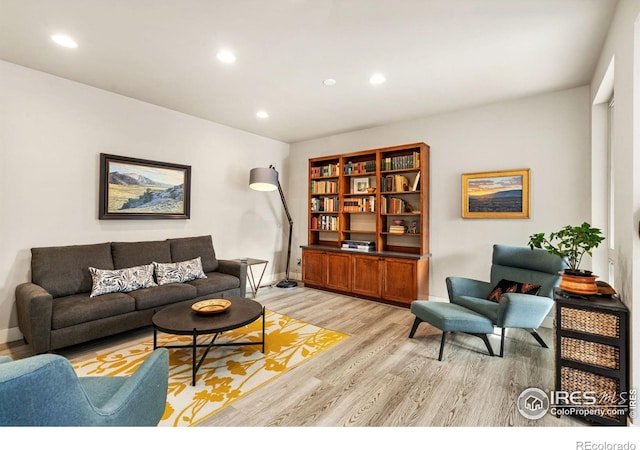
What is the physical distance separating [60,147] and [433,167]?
4.69m

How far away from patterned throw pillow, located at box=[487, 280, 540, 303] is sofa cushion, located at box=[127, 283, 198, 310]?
338 centimetres

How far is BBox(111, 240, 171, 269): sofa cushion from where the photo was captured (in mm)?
Result: 3537

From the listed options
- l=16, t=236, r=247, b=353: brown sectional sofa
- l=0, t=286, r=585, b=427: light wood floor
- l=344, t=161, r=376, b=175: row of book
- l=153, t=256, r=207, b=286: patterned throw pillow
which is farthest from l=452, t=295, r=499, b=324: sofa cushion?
l=153, t=256, r=207, b=286: patterned throw pillow

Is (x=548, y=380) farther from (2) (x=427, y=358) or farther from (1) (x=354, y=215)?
(1) (x=354, y=215)

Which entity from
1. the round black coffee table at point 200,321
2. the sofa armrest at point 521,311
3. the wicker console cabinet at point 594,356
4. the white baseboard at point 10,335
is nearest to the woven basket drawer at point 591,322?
the wicker console cabinet at point 594,356

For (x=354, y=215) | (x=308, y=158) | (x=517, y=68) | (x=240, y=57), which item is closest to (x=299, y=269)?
(x=354, y=215)

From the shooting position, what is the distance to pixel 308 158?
586 cm

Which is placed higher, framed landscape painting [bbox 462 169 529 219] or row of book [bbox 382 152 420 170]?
row of book [bbox 382 152 420 170]

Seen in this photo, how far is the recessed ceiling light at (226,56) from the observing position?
2777 millimetres

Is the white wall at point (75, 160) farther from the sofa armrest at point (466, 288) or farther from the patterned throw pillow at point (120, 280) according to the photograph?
the sofa armrest at point (466, 288)

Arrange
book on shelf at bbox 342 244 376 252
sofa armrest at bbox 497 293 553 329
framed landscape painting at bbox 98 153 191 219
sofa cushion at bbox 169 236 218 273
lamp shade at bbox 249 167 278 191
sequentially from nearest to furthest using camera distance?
sofa armrest at bbox 497 293 553 329
framed landscape painting at bbox 98 153 191 219
sofa cushion at bbox 169 236 218 273
lamp shade at bbox 249 167 278 191
book on shelf at bbox 342 244 376 252

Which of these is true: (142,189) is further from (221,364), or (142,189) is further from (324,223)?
(324,223)

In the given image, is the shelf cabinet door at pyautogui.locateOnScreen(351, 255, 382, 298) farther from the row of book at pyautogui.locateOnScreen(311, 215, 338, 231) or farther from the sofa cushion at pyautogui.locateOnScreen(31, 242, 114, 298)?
the sofa cushion at pyautogui.locateOnScreen(31, 242, 114, 298)

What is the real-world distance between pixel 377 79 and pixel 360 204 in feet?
6.90
